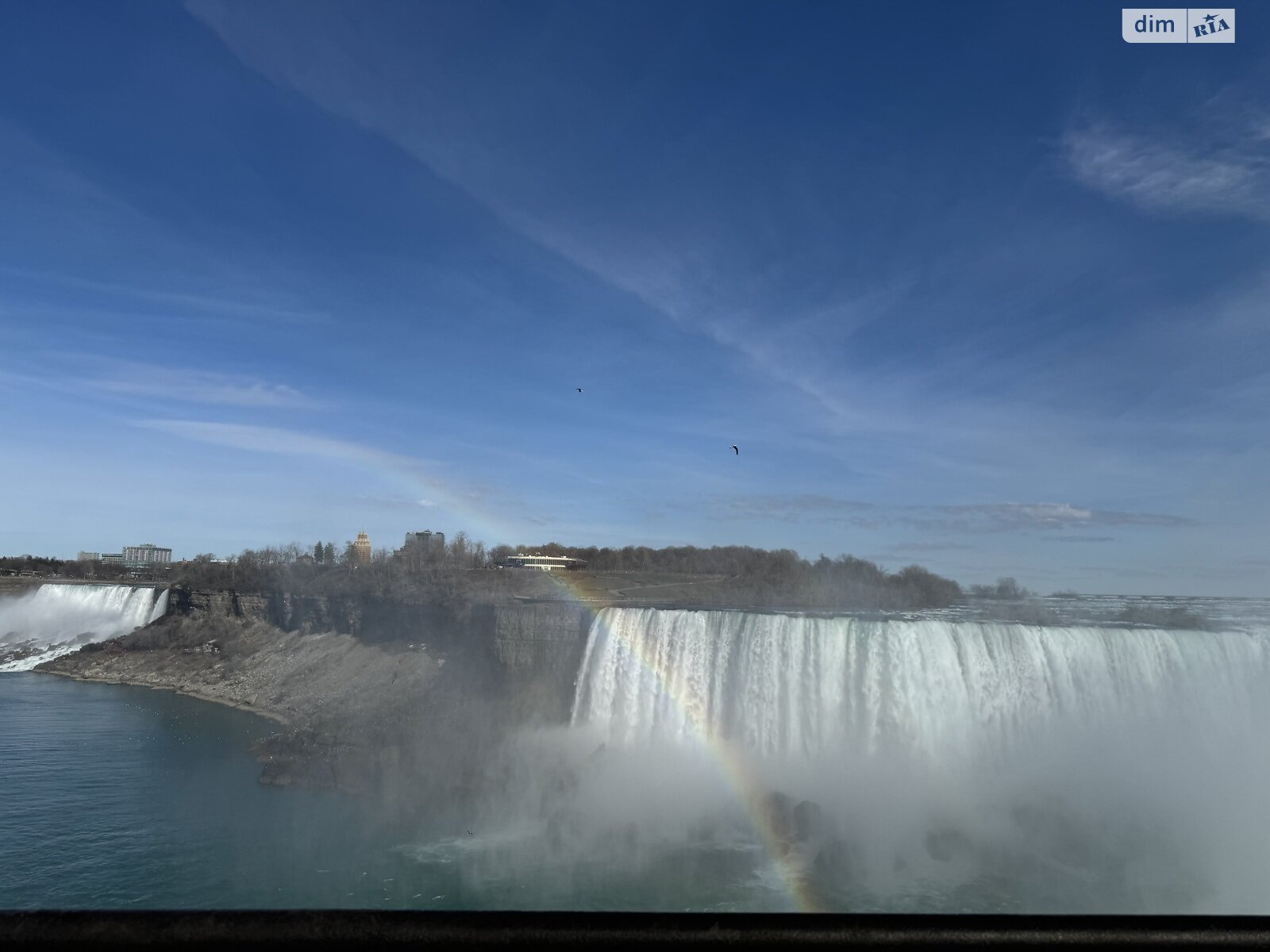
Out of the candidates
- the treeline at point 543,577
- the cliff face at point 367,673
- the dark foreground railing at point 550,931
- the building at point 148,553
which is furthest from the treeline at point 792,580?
the building at point 148,553

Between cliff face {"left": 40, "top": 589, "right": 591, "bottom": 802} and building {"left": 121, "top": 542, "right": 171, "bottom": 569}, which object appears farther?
building {"left": 121, "top": 542, "right": 171, "bottom": 569}

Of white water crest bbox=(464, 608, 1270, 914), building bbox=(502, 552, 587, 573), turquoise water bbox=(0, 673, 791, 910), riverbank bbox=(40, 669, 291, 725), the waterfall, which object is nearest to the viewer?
turquoise water bbox=(0, 673, 791, 910)

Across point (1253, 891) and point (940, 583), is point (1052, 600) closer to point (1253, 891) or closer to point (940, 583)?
point (940, 583)

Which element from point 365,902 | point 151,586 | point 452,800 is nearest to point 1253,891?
point 365,902

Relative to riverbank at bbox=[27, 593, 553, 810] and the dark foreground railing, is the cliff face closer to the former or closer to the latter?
riverbank at bbox=[27, 593, 553, 810]

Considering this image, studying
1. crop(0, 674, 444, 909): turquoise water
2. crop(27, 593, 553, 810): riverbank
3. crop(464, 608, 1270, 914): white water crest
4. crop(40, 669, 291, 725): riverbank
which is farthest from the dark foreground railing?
crop(40, 669, 291, 725): riverbank

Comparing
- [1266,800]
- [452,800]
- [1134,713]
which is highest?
[1134,713]

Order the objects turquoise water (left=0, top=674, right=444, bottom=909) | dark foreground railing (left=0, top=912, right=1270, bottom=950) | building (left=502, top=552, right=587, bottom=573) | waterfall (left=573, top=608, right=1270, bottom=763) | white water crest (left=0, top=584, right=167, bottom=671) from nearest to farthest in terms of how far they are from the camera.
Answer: dark foreground railing (left=0, top=912, right=1270, bottom=950), turquoise water (left=0, top=674, right=444, bottom=909), waterfall (left=573, top=608, right=1270, bottom=763), white water crest (left=0, top=584, right=167, bottom=671), building (left=502, top=552, right=587, bottom=573)
